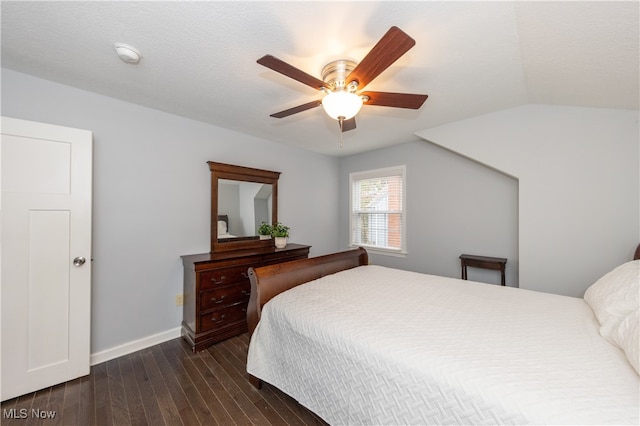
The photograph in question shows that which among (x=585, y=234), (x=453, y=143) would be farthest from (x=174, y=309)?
(x=585, y=234)

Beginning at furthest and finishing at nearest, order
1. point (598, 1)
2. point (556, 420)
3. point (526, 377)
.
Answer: point (598, 1)
point (526, 377)
point (556, 420)

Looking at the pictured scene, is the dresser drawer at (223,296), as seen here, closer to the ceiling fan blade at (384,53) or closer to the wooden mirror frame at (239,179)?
the wooden mirror frame at (239,179)

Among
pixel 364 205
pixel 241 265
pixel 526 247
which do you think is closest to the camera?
pixel 526 247

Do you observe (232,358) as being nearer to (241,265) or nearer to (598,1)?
(241,265)

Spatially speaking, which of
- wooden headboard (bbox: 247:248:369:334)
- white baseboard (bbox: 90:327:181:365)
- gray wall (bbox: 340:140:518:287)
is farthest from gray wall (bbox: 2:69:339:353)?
gray wall (bbox: 340:140:518:287)

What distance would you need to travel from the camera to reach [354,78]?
1.59 meters

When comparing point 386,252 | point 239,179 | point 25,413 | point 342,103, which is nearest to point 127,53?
point 342,103

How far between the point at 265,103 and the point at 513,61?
1993 millimetres

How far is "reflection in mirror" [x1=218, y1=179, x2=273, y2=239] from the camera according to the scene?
124 inches

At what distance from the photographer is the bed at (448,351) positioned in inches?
37.2

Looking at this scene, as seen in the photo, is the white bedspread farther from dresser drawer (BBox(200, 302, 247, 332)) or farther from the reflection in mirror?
the reflection in mirror

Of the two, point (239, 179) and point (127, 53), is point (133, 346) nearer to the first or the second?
point (239, 179)

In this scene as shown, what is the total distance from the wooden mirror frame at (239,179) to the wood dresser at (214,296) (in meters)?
0.28

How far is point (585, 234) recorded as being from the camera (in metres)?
2.37
